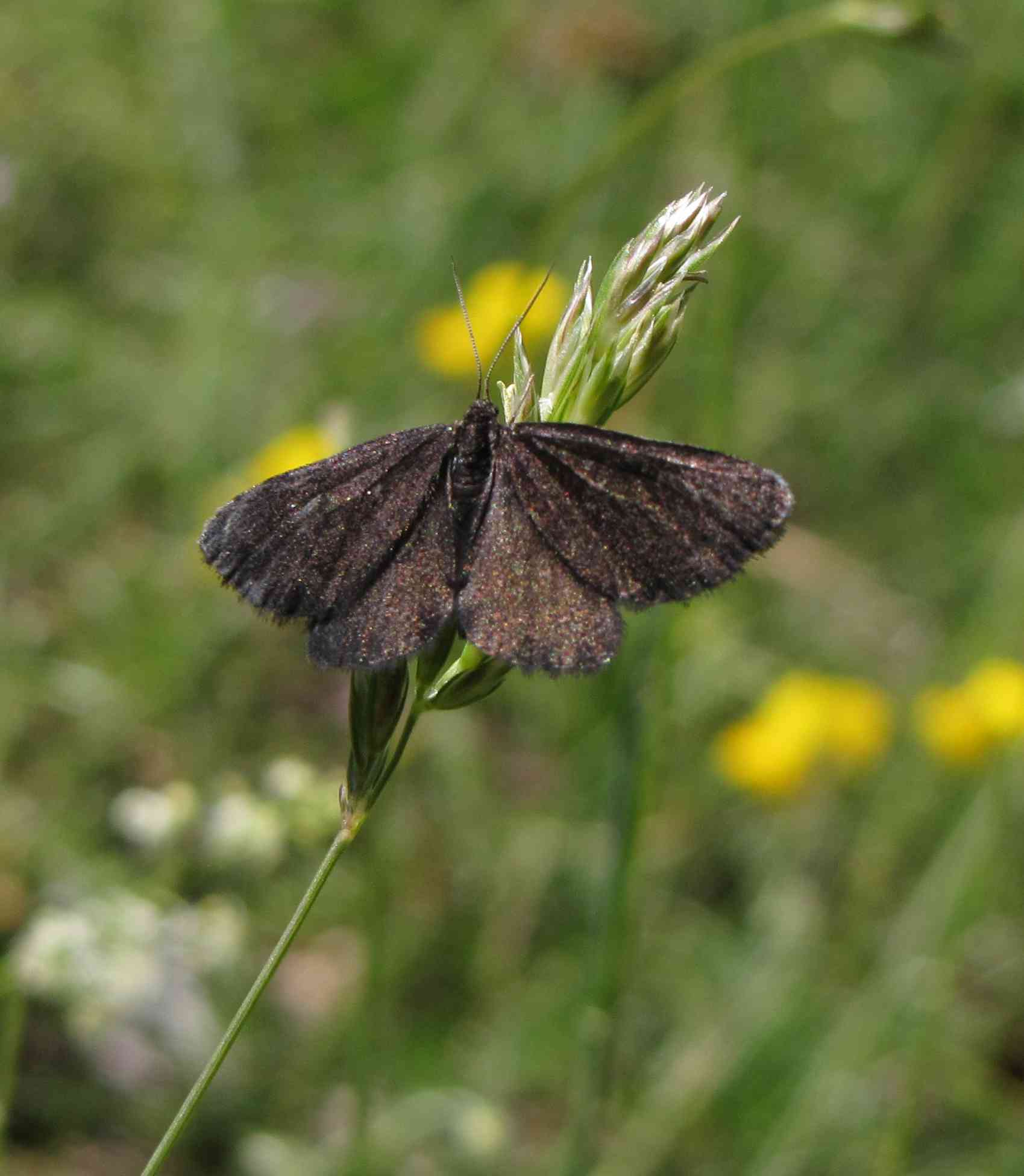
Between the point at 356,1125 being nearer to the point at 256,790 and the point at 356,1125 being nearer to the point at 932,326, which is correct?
the point at 256,790

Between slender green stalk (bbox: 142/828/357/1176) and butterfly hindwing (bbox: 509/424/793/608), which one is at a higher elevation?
butterfly hindwing (bbox: 509/424/793/608)

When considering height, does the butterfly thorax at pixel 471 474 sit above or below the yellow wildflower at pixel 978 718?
below

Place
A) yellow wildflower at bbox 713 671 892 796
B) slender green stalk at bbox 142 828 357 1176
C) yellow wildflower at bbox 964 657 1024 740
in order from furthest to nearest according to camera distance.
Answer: yellow wildflower at bbox 713 671 892 796 → yellow wildflower at bbox 964 657 1024 740 → slender green stalk at bbox 142 828 357 1176

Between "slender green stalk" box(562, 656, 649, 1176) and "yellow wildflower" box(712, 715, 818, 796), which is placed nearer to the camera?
"slender green stalk" box(562, 656, 649, 1176)

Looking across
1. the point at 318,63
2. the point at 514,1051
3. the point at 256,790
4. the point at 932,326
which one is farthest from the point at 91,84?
the point at 514,1051

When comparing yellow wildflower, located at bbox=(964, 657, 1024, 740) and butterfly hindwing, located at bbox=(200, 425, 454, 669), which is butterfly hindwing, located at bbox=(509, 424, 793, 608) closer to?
butterfly hindwing, located at bbox=(200, 425, 454, 669)

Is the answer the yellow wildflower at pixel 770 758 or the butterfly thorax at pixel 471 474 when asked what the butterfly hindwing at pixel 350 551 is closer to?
the butterfly thorax at pixel 471 474

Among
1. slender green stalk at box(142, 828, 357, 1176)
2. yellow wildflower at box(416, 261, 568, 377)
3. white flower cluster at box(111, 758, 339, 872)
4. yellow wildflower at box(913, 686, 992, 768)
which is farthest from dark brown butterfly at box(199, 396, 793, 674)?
yellow wildflower at box(913, 686, 992, 768)

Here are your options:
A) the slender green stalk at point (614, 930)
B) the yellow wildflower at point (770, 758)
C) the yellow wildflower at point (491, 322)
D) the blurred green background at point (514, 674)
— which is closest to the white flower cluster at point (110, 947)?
the blurred green background at point (514, 674)
